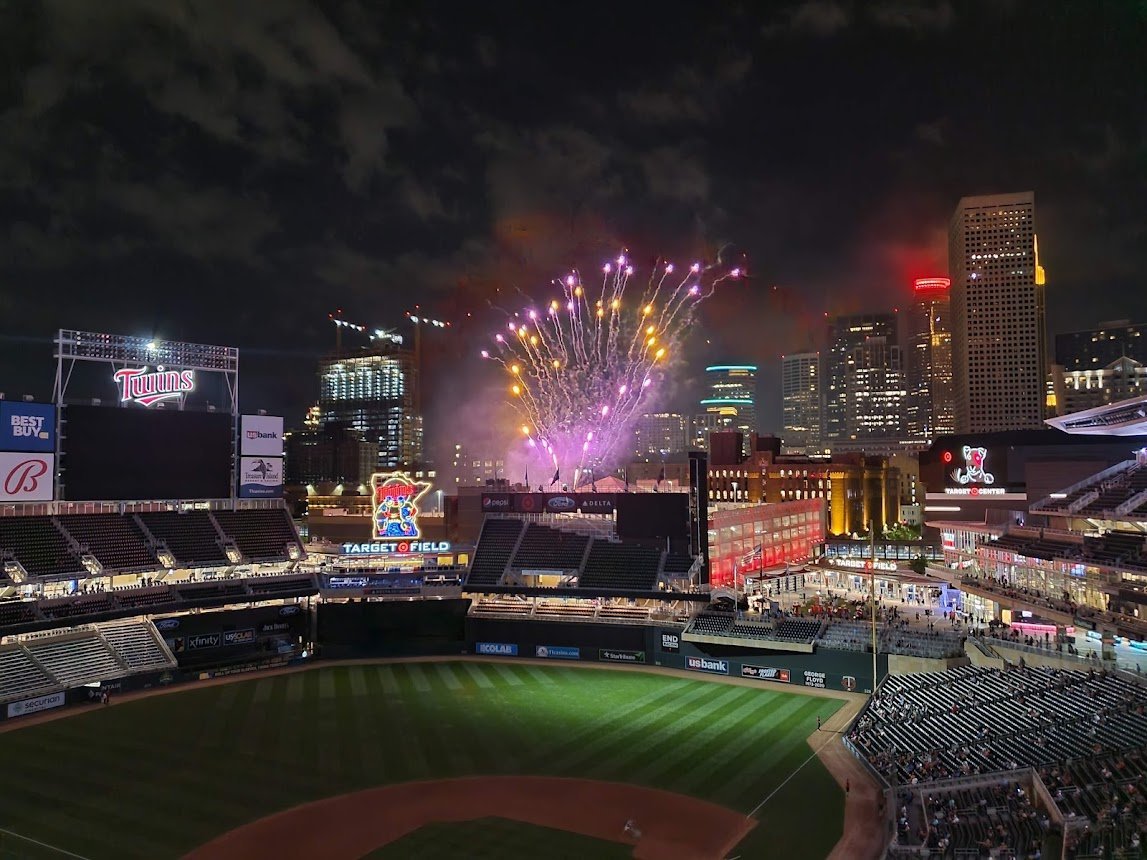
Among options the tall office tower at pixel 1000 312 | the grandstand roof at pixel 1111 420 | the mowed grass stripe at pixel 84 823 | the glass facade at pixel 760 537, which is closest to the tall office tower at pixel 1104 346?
the tall office tower at pixel 1000 312

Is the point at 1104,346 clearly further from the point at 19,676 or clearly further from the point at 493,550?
the point at 19,676

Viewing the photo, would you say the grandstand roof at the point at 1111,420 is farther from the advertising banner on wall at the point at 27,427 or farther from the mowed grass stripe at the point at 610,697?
Result: the advertising banner on wall at the point at 27,427

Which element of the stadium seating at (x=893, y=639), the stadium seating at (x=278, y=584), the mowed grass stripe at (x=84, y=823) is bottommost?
the mowed grass stripe at (x=84, y=823)

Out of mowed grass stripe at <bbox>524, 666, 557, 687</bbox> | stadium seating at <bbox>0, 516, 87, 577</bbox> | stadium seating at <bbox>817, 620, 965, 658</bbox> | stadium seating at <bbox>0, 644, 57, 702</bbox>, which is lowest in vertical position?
mowed grass stripe at <bbox>524, 666, 557, 687</bbox>

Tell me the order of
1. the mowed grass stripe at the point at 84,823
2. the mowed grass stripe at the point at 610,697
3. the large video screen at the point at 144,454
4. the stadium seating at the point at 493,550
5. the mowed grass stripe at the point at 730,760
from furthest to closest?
the stadium seating at the point at 493,550
the large video screen at the point at 144,454
the mowed grass stripe at the point at 610,697
the mowed grass stripe at the point at 730,760
the mowed grass stripe at the point at 84,823

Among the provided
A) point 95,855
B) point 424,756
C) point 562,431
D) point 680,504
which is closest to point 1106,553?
point 680,504

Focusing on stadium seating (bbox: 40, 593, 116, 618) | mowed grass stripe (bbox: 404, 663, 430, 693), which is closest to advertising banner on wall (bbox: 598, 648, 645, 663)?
mowed grass stripe (bbox: 404, 663, 430, 693)

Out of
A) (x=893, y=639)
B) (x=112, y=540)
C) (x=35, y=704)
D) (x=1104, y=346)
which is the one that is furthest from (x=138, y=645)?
(x=1104, y=346)

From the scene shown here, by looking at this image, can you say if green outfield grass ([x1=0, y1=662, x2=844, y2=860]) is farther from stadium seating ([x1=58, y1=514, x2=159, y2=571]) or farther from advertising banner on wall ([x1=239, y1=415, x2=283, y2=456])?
advertising banner on wall ([x1=239, y1=415, x2=283, y2=456])
